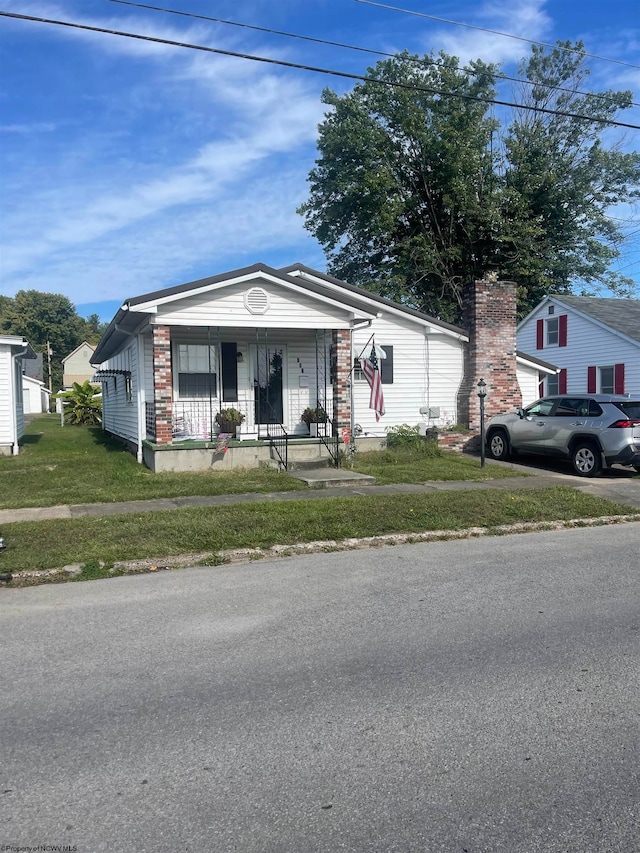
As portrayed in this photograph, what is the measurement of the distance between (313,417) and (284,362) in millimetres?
1616

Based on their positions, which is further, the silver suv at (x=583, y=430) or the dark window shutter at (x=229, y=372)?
the dark window shutter at (x=229, y=372)

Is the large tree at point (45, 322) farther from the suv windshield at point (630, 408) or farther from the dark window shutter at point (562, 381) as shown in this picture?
the suv windshield at point (630, 408)

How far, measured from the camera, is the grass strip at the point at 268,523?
→ 716 centimetres

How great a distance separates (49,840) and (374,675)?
2095 millimetres

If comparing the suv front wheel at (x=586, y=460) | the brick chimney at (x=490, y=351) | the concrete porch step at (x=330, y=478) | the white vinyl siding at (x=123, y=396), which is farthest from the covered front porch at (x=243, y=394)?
the suv front wheel at (x=586, y=460)

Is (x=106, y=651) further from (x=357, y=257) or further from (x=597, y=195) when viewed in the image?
(x=597, y=195)

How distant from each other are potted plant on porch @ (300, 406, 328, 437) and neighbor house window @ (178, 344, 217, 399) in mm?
2223

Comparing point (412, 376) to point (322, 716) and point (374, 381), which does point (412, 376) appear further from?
point (322, 716)

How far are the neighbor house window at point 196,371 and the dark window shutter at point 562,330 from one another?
17346 millimetres

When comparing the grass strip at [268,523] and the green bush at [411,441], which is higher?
the green bush at [411,441]

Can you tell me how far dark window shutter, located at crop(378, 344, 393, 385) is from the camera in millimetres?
17297

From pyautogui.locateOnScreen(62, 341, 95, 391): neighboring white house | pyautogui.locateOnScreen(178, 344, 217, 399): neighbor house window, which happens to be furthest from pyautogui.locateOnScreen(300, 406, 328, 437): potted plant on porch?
pyautogui.locateOnScreen(62, 341, 95, 391): neighboring white house

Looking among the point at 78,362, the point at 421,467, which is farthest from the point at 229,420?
the point at 78,362

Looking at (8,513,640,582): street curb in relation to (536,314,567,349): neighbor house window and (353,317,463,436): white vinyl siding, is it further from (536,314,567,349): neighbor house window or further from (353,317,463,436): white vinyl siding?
(536,314,567,349): neighbor house window
